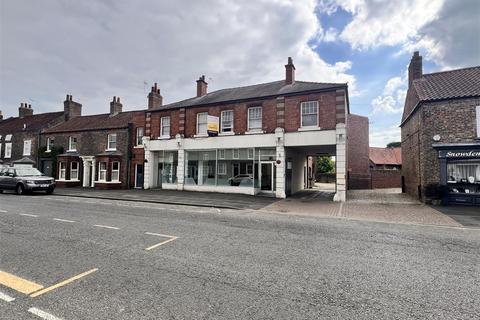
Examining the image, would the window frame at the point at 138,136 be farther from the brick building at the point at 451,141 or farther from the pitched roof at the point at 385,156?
the pitched roof at the point at 385,156

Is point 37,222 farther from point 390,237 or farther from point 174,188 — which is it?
point 174,188

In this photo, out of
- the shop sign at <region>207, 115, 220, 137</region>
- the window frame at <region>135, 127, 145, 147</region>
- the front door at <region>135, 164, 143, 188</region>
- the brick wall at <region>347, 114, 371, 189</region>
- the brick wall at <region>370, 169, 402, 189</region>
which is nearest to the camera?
the shop sign at <region>207, 115, 220, 137</region>

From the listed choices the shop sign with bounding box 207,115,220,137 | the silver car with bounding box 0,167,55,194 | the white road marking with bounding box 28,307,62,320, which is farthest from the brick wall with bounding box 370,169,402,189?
the white road marking with bounding box 28,307,62,320

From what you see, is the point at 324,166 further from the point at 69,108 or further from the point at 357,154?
the point at 69,108

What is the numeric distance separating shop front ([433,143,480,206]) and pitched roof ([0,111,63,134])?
36.0 meters

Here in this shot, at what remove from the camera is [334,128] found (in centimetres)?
1564

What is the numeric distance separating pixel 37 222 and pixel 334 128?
14.8 m

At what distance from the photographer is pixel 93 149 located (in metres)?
25.2

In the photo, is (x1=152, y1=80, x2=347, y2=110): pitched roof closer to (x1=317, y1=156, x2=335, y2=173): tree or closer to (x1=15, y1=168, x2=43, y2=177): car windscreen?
(x1=15, y1=168, x2=43, y2=177): car windscreen

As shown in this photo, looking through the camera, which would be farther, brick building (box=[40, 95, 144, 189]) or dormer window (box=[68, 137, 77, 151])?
dormer window (box=[68, 137, 77, 151])

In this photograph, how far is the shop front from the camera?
525 inches

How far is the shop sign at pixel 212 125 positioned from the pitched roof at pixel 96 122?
9720 mm

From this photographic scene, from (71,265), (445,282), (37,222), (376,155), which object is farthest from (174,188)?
(376,155)

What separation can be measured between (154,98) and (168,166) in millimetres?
6983
